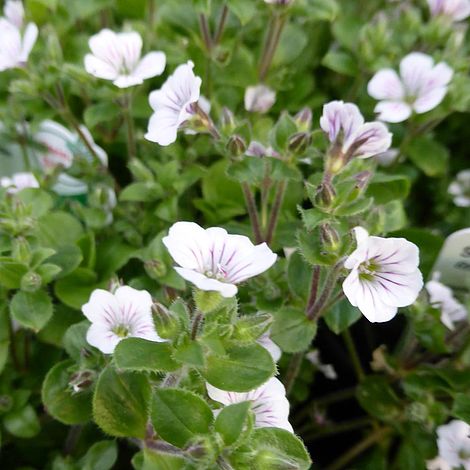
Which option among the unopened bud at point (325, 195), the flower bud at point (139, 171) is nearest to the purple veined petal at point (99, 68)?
the flower bud at point (139, 171)

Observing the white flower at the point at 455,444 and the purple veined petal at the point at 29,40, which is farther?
the purple veined petal at the point at 29,40

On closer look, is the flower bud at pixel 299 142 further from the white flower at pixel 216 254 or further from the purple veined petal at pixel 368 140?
the white flower at pixel 216 254

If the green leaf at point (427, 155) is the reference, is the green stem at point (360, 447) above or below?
below

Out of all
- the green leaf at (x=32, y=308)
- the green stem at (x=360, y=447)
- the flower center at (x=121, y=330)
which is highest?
the flower center at (x=121, y=330)

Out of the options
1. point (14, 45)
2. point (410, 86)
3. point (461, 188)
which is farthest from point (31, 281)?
point (461, 188)

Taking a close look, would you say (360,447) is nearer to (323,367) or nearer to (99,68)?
(323,367)

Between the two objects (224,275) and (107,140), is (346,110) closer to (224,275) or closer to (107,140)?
(224,275)

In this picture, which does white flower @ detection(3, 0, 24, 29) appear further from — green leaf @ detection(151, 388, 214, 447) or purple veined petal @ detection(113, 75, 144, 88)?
green leaf @ detection(151, 388, 214, 447)
